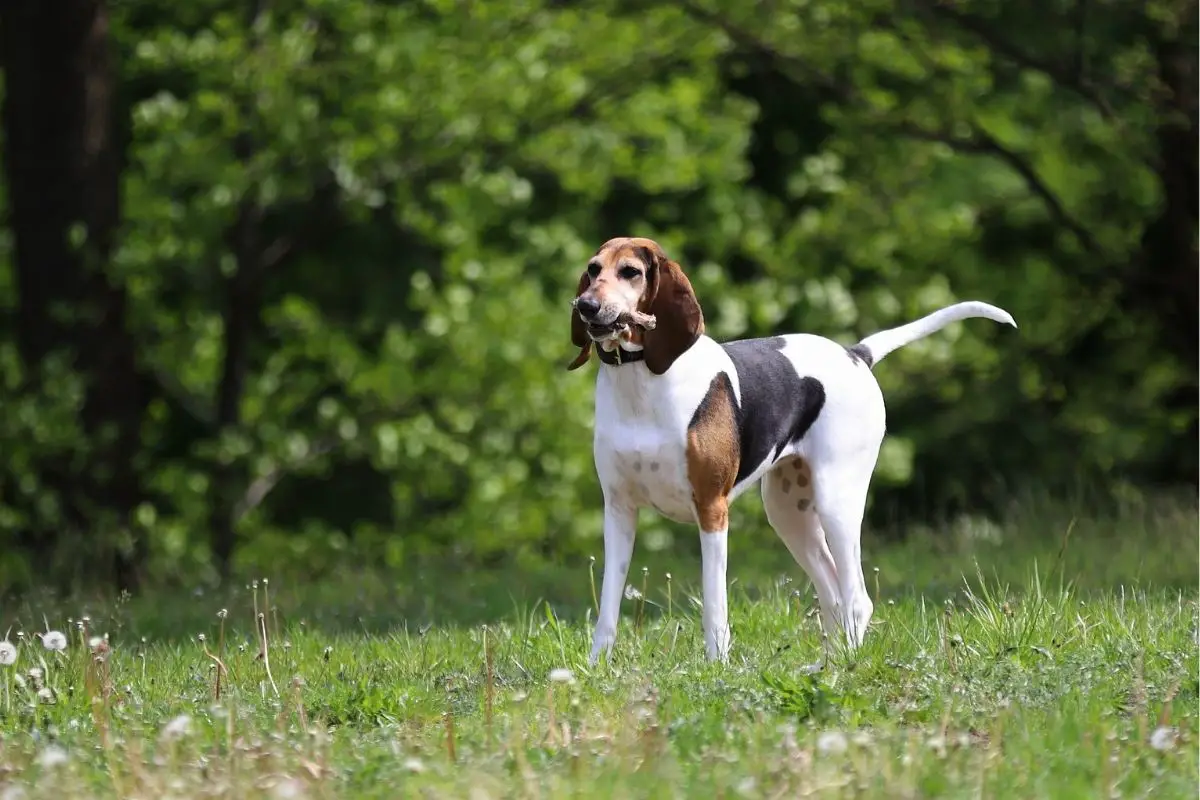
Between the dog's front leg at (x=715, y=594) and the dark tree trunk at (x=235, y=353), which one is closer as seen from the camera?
the dog's front leg at (x=715, y=594)

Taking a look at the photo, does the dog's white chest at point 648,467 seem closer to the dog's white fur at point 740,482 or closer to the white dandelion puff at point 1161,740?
the dog's white fur at point 740,482

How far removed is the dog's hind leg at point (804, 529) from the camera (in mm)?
6629

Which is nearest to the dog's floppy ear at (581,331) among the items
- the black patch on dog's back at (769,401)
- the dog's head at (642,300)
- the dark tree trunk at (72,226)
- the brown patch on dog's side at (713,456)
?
the dog's head at (642,300)

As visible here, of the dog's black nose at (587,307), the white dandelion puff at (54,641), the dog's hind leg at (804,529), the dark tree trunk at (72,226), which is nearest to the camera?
the dog's black nose at (587,307)

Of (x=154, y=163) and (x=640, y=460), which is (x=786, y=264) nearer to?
(x=154, y=163)

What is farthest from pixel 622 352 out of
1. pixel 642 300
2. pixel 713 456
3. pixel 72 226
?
pixel 72 226

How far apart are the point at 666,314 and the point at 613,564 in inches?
35.6

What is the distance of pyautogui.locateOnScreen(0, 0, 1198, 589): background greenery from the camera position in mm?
12633

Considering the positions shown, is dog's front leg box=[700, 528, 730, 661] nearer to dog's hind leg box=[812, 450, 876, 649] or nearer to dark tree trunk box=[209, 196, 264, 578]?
dog's hind leg box=[812, 450, 876, 649]

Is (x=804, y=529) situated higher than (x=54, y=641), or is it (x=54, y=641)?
(x=54, y=641)

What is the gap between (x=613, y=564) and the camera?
19.9 feet

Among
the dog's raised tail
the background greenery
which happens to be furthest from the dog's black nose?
the background greenery

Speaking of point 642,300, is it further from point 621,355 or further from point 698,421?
point 698,421

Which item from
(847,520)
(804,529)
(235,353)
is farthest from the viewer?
(235,353)
